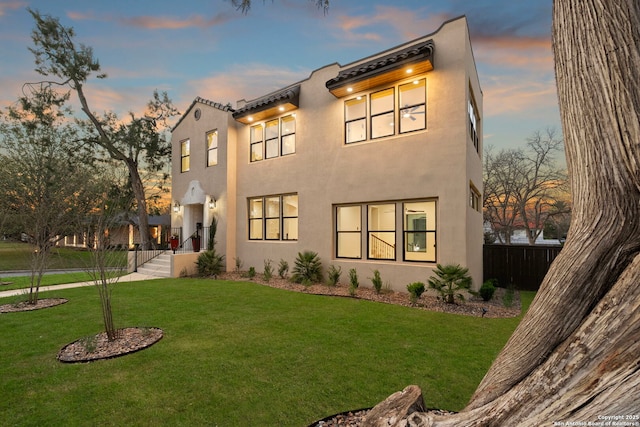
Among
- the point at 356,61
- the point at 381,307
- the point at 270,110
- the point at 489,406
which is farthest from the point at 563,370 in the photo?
the point at 270,110

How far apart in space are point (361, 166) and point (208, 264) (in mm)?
7714

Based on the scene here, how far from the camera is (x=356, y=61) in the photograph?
995 centimetres

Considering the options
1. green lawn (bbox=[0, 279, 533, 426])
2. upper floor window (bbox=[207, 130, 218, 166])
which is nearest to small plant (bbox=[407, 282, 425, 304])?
green lawn (bbox=[0, 279, 533, 426])

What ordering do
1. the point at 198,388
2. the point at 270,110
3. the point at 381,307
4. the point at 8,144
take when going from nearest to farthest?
the point at 198,388 → the point at 381,307 → the point at 270,110 → the point at 8,144

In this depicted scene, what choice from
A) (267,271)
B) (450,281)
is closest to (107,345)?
(267,271)

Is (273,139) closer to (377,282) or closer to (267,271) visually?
(267,271)

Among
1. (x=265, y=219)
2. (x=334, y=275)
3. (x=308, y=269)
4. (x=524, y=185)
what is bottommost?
(x=334, y=275)

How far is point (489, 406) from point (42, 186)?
74.0ft

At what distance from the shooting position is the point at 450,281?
7.28 metres

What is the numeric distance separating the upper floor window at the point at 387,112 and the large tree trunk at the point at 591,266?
7.33 metres

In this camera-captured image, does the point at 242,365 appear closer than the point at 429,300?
Yes

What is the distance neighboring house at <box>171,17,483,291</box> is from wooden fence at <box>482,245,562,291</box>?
1.61 metres

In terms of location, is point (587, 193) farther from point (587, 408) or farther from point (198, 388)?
point (198, 388)

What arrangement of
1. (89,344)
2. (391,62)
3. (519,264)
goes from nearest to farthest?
(89,344) < (391,62) < (519,264)
